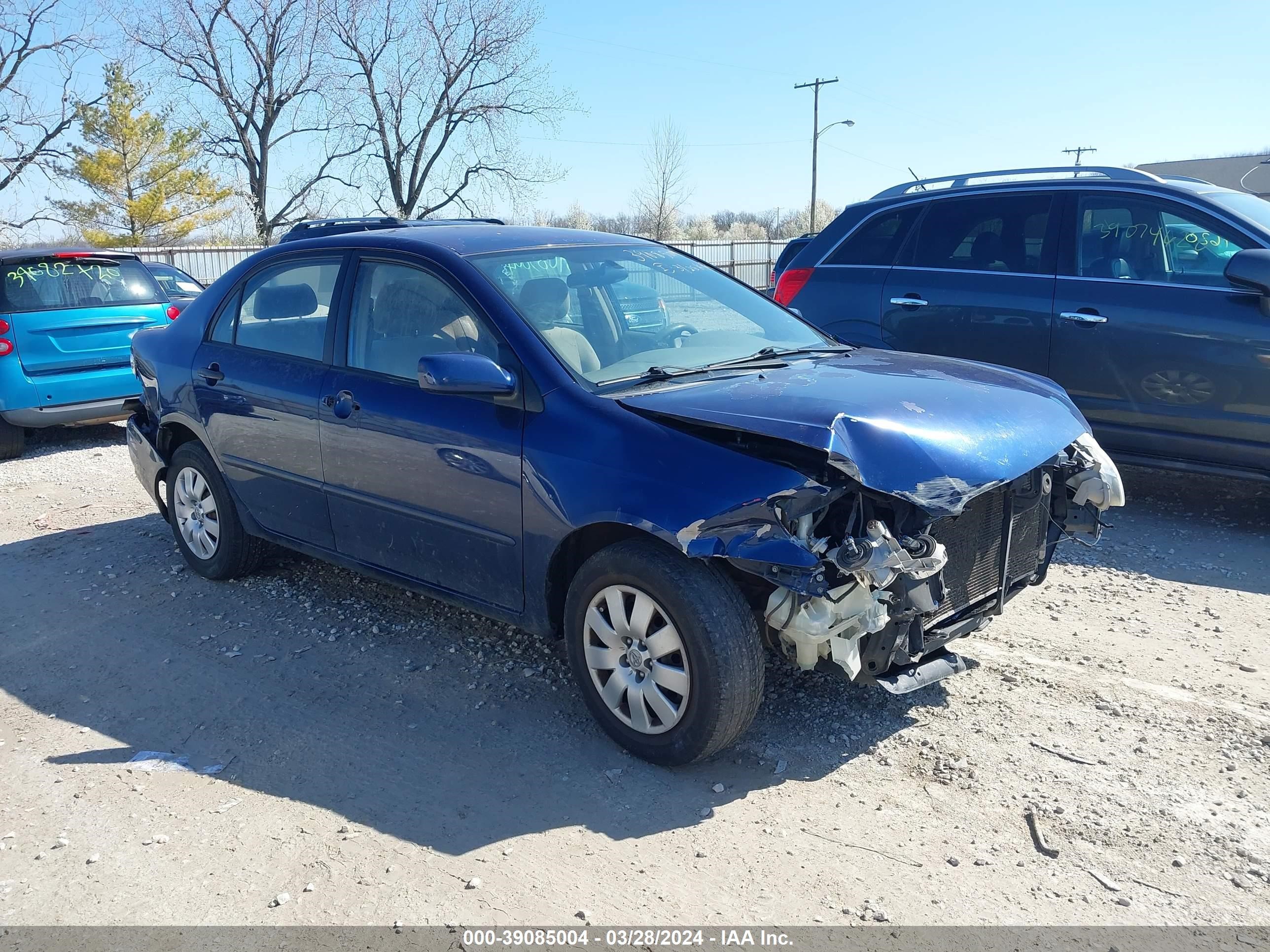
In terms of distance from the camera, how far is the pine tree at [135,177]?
119 feet

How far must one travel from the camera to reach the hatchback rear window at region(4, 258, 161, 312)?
8.76 metres

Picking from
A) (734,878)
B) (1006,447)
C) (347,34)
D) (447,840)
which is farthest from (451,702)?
(347,34)

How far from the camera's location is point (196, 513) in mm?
5453

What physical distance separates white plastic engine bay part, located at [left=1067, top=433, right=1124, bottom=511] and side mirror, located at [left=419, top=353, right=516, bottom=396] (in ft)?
7.48

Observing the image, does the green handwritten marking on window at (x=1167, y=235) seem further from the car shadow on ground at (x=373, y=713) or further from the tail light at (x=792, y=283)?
the car shadow on ground at (x=373, y=713)

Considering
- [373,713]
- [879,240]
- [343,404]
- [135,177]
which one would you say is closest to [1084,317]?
[879,240]

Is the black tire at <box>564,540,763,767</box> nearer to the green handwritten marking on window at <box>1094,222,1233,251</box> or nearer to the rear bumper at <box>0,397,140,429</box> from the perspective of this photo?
the green handwritten marking on window at <box>1094,222,1233,251</box>

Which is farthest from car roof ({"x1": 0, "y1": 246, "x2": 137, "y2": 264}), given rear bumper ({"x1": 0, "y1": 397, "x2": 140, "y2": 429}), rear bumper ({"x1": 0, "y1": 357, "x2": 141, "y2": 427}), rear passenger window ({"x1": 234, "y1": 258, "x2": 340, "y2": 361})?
rear passenger window ({"x1": 234, "y1": 258, "x2": 340, "y2": 361})

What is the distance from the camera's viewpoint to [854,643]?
3.21 meters

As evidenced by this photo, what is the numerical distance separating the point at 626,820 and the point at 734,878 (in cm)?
44

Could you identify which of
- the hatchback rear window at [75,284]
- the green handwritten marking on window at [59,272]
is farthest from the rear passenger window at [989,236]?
the green handwritten marking on window at [59,272]

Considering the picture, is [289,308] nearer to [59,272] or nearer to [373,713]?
[373,713]

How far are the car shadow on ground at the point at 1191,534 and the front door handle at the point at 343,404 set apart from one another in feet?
12.7

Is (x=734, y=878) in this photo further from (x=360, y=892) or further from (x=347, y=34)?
(x=347, y=34)
